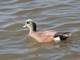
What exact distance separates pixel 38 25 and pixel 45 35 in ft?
A: 4.38

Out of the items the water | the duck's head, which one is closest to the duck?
the duck's head

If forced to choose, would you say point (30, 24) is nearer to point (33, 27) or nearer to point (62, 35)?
point (33, 27)

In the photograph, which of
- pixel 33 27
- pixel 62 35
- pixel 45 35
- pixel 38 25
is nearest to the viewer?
pixel 62 35

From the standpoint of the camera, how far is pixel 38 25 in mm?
12977

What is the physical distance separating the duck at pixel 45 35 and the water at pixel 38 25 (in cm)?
15

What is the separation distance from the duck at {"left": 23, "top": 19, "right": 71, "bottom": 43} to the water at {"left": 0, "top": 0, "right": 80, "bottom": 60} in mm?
146

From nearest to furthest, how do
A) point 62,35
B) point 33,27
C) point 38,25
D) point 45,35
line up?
point 62,35
point 45,35
point 33,27
point 38,25

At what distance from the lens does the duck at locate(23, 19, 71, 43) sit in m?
11.3

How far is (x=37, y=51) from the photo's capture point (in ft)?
36.2

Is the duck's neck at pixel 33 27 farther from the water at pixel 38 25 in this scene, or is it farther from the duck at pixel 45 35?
the water at pixel 38 25

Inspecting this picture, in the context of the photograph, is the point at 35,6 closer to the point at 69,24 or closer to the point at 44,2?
the point at 44,2

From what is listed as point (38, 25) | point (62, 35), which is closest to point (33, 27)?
point (38, 25)

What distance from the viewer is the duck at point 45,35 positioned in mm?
11328

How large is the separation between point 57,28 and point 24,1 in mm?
3351
